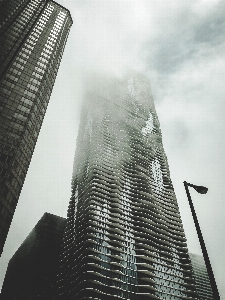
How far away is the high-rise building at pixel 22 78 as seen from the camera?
56.8 metres

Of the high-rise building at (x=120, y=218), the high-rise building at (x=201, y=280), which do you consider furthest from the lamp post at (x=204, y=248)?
the high-rise building at (x=201, y=280)

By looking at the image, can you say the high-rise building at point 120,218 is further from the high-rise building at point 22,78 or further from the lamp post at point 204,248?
the lamp post at point 204,248

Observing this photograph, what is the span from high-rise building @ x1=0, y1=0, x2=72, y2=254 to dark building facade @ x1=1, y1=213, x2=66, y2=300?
6463 centimetres

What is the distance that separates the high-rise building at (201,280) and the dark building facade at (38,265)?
321 feet

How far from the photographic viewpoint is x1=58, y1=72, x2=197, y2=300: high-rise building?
94.4m

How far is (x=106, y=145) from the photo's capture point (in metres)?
150

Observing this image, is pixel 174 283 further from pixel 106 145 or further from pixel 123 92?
pixel 123 92

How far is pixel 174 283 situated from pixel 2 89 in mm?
99885

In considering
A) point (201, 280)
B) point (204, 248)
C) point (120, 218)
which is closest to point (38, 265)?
point (120, 218)

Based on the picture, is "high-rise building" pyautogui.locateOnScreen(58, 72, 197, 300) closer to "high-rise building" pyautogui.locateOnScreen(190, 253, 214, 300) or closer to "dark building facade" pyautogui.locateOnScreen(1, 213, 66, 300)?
→ "dark building facade" pyautogui.locateOnScreen(1, 213, 66, 300)

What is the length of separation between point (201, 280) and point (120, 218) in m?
96.8

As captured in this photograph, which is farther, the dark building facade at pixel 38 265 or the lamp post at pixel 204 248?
the dark building facade at pixel 38 265

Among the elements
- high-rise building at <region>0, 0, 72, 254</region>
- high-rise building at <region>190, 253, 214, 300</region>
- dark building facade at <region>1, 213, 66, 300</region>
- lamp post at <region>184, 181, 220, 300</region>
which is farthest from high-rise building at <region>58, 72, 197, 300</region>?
lamp post at <region>184, 181, 220, 300</region>

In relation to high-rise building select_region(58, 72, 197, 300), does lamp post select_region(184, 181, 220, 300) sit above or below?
below
